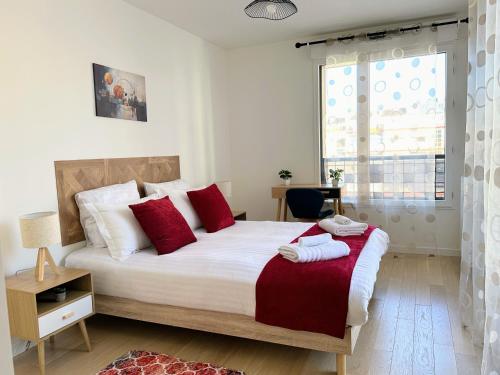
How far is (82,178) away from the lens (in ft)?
Result: 9.59

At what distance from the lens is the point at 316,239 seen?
2516mm

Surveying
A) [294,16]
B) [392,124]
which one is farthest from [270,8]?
[392,124]

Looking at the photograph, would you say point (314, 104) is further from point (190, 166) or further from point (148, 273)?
point (148, 273)

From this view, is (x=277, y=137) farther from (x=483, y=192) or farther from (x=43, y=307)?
(x=43, y=307)

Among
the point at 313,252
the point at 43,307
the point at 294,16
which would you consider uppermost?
the point at 294,16

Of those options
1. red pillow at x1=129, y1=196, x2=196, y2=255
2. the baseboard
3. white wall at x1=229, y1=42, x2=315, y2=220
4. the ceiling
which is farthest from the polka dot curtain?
white wall at x1=229, y1=42, x2=315, y2=220

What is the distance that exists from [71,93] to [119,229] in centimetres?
110

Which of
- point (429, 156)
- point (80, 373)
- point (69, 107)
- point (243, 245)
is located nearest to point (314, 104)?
point (429, 156)

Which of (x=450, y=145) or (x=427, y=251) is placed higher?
(x=450, y=145)

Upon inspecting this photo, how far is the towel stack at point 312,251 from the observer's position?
7.48ft

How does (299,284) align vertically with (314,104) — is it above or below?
below

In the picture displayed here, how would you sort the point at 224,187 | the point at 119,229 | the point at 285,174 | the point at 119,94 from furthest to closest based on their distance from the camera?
the point at 285,174
the point at 224,187
the point at 119,94
the point at 119,229

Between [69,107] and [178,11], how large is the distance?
1.54 metres

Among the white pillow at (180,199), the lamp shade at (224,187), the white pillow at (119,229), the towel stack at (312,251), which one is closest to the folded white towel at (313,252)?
the towel stack at (312,251)
